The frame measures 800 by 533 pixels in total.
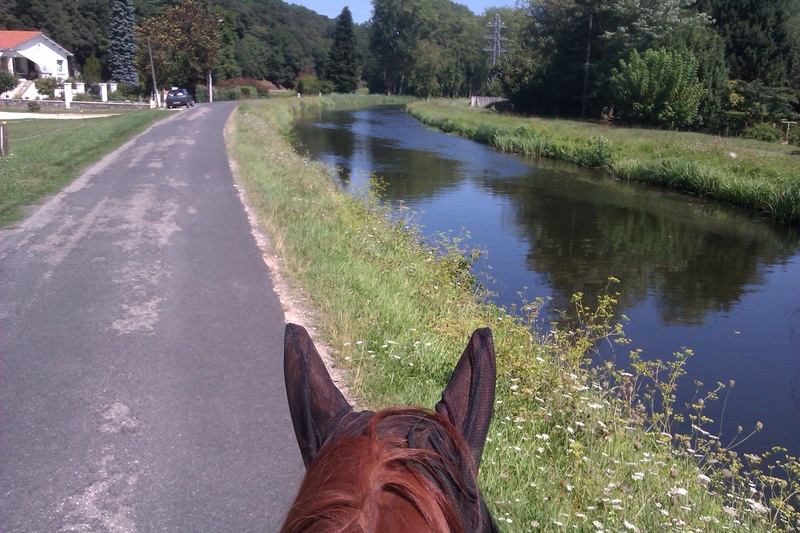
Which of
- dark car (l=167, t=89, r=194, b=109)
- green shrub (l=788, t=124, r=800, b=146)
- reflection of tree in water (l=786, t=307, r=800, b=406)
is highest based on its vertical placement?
dark car (l=167, t=89, r=194, b=109)

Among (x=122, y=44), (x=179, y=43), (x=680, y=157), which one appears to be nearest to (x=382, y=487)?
(x=680, y=157)

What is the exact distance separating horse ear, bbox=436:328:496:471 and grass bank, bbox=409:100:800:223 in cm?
2069

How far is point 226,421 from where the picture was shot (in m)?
4.71

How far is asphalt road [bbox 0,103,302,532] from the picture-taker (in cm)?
383

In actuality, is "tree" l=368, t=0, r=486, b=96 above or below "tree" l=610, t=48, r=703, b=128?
above

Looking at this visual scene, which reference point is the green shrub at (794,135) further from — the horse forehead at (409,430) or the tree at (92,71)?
the tree at (92,71)

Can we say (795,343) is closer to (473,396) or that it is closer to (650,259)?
(650,259)

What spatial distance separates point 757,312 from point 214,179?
10.8 metres

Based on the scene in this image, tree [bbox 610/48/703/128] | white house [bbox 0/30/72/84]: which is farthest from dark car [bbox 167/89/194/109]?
tree [bbox 610/48/703/128]

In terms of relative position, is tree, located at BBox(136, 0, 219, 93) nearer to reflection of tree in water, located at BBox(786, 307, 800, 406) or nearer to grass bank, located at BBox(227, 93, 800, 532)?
grass bank, located at BBox(227, 93, 800, 532)

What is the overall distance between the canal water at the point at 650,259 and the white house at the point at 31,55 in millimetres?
41491

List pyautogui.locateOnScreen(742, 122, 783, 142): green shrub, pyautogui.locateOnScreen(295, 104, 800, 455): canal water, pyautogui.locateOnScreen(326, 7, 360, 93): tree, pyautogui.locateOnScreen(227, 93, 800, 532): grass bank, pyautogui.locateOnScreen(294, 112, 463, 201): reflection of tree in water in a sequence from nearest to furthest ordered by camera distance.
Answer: pyautogui.locateOnScreen(227, 93, 800, 532): grass bank, pyautogui.locateOnScreen(295, 104, 800, 455): canal water, pyautogui.locateOnScreen(294, 112, 463, 201): reflection of tree in water, pyautogui.locateOnScreen(742, 122, 783, 142): green shrub, pyautogui.locateOnScreen(326, 7, 360, 93): tree

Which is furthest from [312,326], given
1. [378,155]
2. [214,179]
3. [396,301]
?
[378,155]

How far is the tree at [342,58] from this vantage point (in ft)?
311
